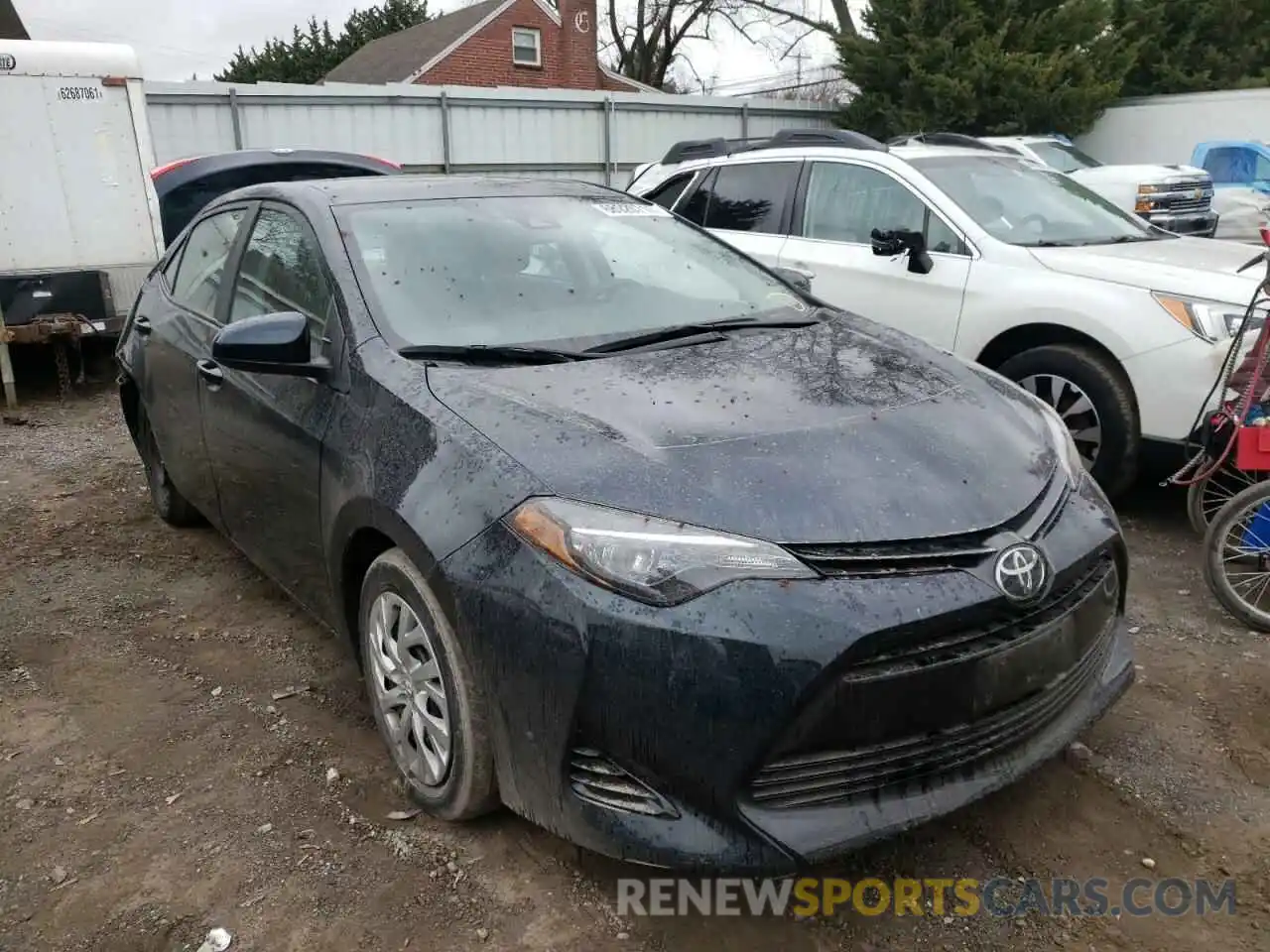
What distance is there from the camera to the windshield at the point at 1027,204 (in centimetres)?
525

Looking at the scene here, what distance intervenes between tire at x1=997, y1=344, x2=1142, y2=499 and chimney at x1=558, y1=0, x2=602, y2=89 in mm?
25760

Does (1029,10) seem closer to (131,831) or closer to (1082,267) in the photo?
(1082,267)

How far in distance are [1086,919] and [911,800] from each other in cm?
56

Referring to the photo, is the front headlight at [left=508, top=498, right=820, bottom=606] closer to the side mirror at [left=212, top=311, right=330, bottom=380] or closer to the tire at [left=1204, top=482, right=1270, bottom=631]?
the side mirror at [left=212, top=311, right=330, bottom=380]

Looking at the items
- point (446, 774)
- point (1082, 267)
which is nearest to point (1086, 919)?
point (446, 774)

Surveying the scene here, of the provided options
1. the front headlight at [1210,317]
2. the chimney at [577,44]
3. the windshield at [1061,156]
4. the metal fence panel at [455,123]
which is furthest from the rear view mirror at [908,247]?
the chimney at [577,44]

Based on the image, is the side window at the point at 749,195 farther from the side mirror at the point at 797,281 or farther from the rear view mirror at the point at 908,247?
the side mirror at the point at 797,281

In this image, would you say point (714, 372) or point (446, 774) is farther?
point (714, 372)

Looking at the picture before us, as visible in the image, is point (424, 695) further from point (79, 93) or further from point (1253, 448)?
point (79, 93)

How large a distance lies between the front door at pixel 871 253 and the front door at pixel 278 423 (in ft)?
8.81

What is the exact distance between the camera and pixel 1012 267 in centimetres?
495

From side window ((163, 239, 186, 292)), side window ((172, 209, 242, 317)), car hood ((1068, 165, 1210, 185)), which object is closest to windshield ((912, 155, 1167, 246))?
side window ((172, 209, 242, 317))

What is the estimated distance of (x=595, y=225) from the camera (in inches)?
142

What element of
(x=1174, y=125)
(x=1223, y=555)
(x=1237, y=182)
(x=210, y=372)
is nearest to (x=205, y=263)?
(x=210, y=372)
